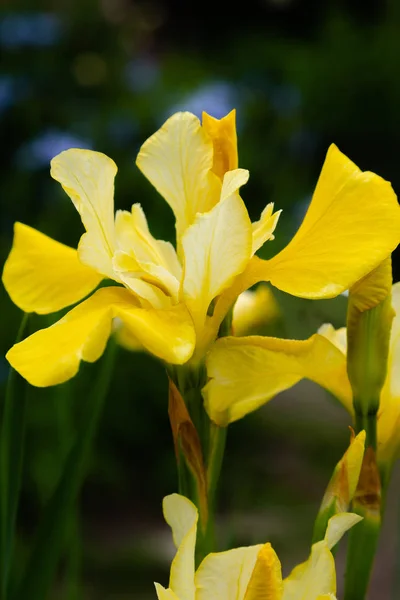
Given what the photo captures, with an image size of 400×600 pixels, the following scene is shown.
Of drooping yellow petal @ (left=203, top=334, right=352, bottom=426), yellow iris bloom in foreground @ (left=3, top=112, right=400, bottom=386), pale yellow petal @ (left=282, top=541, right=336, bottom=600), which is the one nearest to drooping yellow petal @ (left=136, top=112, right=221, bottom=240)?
yellow iris bloom in foreground @ (left=3, top=112, right=400, bottom=386)

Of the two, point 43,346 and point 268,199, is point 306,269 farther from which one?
point 268,199

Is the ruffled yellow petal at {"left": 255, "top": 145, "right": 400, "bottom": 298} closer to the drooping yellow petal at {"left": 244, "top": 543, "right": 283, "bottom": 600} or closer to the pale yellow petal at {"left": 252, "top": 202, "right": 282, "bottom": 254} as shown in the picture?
the pale yellow petal at {"left": 252, "top": 202, "right": 282, "bottom": 254}

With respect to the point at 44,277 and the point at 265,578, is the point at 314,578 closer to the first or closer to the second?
the point at 265,578

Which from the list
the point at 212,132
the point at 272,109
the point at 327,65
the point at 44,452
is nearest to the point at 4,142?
the point at 272,109

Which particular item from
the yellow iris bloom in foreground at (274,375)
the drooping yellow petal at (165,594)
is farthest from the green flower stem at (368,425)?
the drooping yellow petal at (165,594)

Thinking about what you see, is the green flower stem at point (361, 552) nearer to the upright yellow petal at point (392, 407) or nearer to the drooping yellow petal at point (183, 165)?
the upright yellow petal at point (392, 407)

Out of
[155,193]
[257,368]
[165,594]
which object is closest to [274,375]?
[257,368]

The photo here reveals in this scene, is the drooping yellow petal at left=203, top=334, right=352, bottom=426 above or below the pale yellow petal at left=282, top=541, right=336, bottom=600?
above
